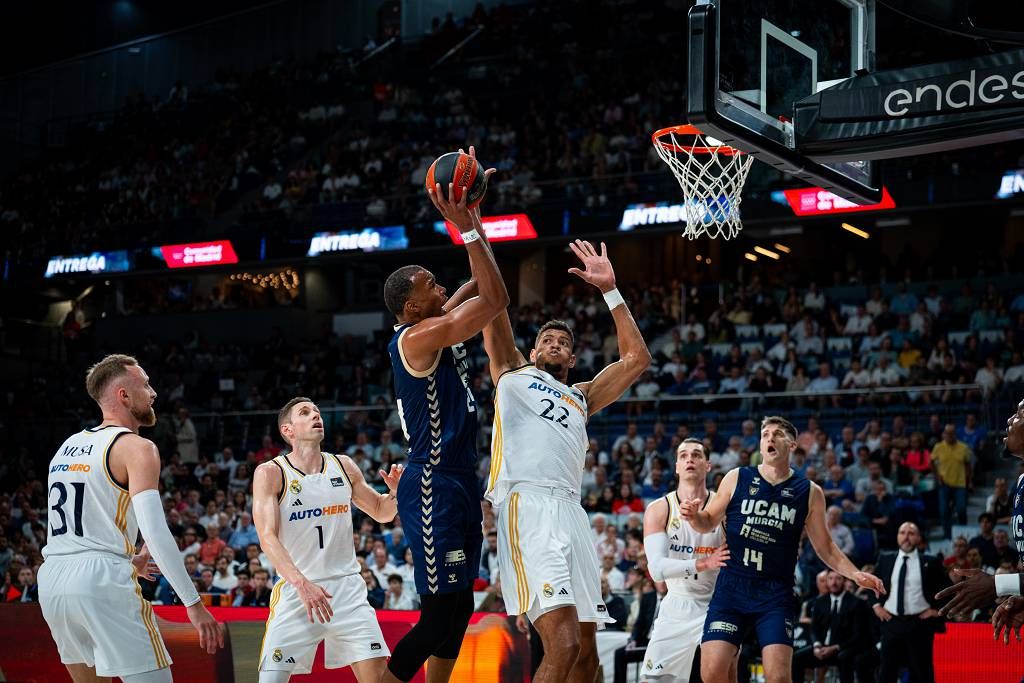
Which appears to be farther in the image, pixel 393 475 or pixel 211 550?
pixel 211 550

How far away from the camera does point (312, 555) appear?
7586mm

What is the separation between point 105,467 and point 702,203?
7726mm

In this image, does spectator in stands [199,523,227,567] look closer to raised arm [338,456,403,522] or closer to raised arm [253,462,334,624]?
raised arm [338,456,403,522]

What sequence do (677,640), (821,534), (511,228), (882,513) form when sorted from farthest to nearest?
(511,228) → (882,513) → (677,640) → (821,534)

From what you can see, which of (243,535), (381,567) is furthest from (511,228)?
(381,567)

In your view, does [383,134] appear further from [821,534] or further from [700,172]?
[821,534]

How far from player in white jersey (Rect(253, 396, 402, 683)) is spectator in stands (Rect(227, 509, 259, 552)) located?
9688mm

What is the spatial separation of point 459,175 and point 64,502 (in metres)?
2.50

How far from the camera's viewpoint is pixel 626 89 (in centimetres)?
2517

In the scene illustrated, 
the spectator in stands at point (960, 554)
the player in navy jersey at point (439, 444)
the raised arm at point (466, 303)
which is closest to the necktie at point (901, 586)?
the spectator in stands at point (960, 554)

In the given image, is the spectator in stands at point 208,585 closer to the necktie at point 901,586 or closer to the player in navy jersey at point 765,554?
the necktie at point 901,586

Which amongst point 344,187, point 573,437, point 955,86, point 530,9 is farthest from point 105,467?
point 530,9

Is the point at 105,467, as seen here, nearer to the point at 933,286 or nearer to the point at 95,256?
the point at 933,286

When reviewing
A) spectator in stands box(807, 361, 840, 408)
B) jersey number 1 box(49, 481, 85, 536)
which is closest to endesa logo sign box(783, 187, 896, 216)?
spectator in stands box(807, 361, 840, 408)
